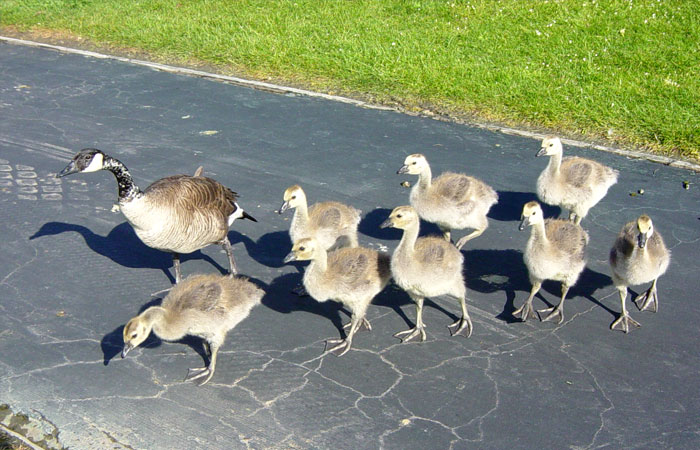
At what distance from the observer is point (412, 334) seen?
6.41 m

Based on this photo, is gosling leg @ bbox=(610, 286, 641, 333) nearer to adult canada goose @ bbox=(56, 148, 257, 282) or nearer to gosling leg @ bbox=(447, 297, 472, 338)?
gosling leg @ bbox=(447, 297, 472, 338)

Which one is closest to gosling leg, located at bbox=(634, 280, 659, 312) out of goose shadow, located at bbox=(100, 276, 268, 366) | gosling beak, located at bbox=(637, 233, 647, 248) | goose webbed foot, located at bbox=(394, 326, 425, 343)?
gosling beak, located at bbox=(637, 233, 647, 248)

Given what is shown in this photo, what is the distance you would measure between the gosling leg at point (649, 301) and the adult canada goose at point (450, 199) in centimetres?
175

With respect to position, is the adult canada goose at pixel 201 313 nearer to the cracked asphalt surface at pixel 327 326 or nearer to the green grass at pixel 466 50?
the cracked asphalt surface at pixel 327 326

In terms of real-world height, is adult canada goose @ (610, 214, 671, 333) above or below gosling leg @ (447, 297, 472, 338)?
above

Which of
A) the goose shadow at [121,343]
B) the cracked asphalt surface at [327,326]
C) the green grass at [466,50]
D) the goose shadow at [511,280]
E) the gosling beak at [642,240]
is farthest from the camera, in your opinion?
the green grass at [466,50]

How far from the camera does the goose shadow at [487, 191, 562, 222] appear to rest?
8.61 m

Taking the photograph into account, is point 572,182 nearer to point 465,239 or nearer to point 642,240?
point 465,239

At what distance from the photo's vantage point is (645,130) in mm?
10562

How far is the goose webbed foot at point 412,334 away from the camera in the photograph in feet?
20.9

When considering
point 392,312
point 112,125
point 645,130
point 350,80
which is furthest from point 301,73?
point 392,312

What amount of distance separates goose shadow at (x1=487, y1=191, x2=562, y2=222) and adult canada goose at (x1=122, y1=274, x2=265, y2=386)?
3670 mm

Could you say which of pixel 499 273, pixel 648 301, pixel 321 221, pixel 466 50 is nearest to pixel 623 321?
pixel 648 301

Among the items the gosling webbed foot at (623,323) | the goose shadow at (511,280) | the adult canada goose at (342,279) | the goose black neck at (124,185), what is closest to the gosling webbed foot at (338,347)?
the adult canada goose at (342,279)
